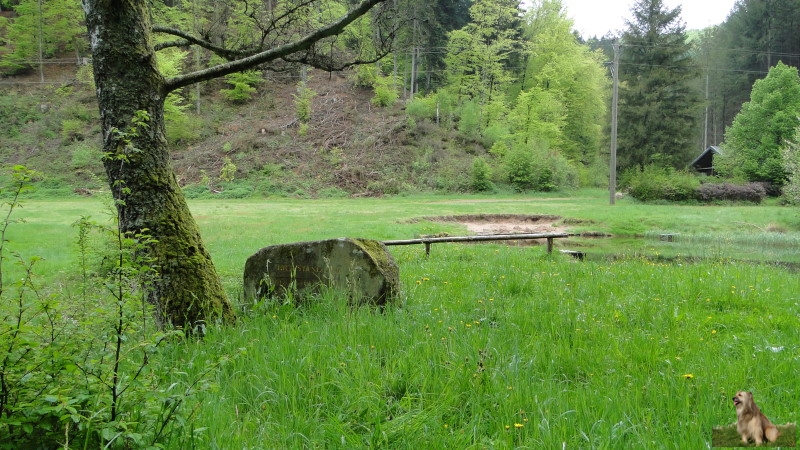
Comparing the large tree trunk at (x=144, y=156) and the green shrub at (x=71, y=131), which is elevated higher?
the green shrub at (x=71, y=131)

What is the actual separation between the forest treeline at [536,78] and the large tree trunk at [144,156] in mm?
31719

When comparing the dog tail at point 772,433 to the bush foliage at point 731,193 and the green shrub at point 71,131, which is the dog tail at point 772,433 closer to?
the bush foliage at point 731,193

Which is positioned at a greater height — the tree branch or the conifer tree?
the conifer tree

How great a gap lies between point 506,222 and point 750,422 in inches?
870

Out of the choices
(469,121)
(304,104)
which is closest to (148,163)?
(304,104)

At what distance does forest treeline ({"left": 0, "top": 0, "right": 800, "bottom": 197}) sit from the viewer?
129ft

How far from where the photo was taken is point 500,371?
3318 millimetres

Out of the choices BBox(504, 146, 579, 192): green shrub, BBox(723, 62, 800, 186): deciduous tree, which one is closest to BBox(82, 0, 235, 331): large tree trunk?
BBox(504, 146, 579, 192): green shrub

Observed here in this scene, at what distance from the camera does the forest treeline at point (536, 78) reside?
39188mm

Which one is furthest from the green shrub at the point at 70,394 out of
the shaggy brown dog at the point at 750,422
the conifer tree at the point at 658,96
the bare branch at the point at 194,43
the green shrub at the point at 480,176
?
the conifer tree at the point at 658,96

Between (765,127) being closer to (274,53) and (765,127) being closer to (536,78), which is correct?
(536,78)

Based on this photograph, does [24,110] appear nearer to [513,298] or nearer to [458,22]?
[458,22]

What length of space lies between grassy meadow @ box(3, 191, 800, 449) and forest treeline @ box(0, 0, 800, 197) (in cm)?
3113

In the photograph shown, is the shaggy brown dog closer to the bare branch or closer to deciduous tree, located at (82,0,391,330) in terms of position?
deciduous tree, located at (82,0,391,330)
